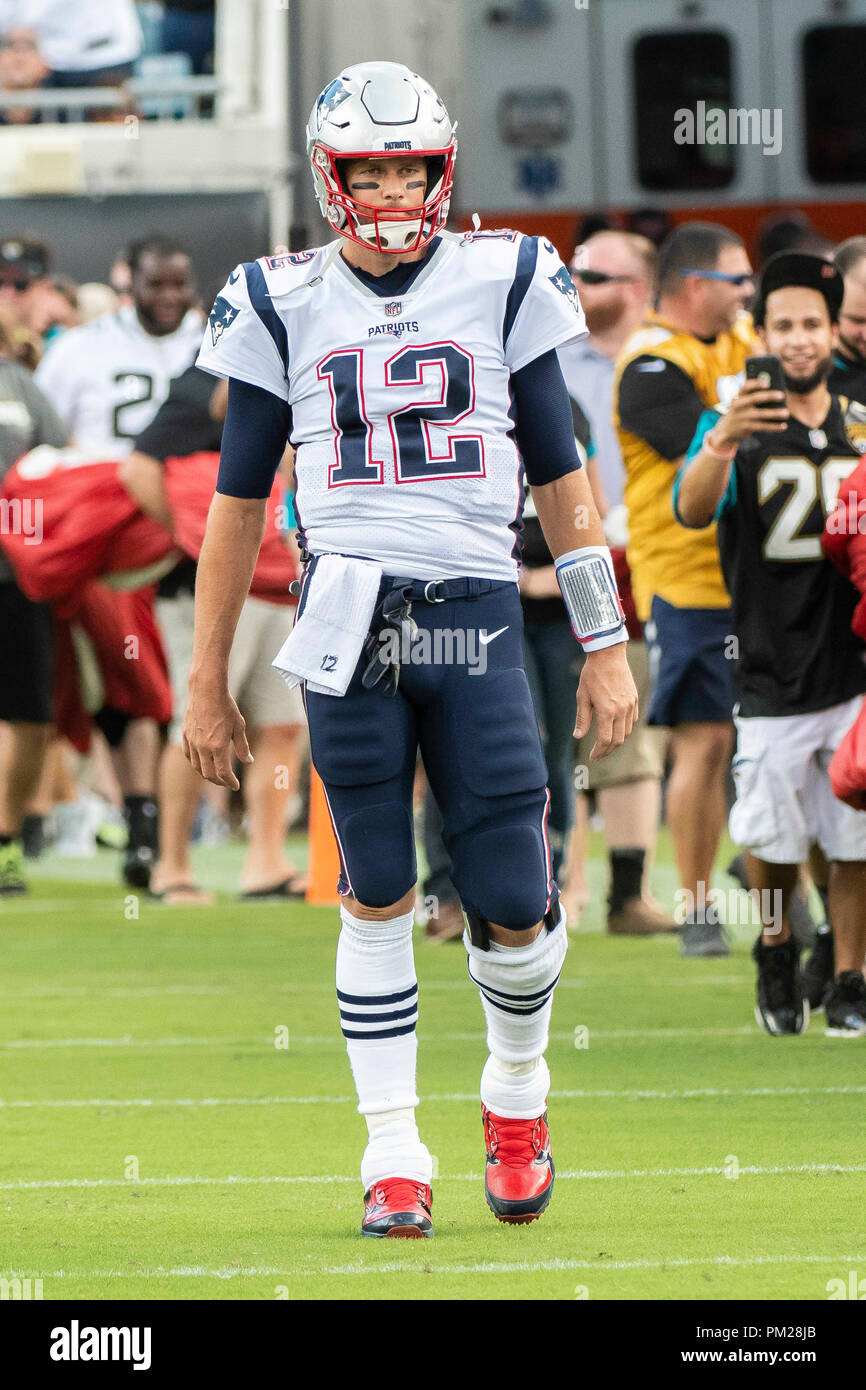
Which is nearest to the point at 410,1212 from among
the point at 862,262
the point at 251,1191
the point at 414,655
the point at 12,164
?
the point at 251,1191

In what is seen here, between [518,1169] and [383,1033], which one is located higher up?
[383,1033]

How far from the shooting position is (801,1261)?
4.27 meters

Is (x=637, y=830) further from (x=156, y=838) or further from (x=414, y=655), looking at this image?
(x=414, y=655)

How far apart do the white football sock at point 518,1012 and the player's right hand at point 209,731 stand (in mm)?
533

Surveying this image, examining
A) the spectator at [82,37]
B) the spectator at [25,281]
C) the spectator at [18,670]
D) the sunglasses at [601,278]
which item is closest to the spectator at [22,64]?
the spectator at [82,37]

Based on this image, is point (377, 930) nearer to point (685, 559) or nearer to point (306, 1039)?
point (306, 1039)

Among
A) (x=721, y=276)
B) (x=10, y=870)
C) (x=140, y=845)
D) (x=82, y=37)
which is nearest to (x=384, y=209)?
(x=721, y=276)

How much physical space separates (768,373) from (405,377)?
2.33m

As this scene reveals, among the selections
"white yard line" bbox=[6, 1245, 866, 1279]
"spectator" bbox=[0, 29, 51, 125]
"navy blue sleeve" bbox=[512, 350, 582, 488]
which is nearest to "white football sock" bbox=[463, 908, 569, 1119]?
"white yard line" bbox=[6, 1245, 866, 1279]

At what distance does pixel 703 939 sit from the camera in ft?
29.0

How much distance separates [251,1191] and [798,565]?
2646mm

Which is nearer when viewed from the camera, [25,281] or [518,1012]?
[518,1012]

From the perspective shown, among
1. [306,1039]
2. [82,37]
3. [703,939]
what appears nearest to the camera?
[306,1039]

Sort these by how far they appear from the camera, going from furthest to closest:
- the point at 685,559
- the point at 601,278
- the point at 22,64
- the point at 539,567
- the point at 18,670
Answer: the point at 22,64 < the point at 18,670 < the point at 601,278 < the point at 539,567 < the point at 685,559
